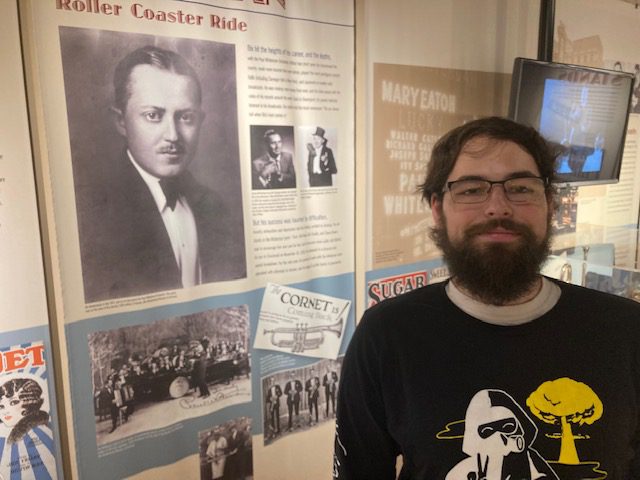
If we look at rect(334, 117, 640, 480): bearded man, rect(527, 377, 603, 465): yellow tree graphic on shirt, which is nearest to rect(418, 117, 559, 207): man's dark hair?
rect(334, 117, 640, 480): bearded man

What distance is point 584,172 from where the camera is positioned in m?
2.81

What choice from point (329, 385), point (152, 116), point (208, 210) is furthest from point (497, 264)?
point (329, 385)

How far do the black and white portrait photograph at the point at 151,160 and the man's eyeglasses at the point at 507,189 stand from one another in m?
A: 0.95

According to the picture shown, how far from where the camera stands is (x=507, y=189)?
1.16 meters

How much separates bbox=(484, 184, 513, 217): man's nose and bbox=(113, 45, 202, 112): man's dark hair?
1089 mm

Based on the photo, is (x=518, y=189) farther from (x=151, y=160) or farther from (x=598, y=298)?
(x=151, y=160)

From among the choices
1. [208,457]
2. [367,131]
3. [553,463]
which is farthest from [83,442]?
[367,131]

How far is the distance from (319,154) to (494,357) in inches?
47.9

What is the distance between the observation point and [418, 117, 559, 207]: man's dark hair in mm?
1215

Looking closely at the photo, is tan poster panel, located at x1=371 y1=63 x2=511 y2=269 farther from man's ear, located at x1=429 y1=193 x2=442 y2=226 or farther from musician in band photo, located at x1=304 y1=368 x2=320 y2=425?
man's ear, located at x1=429 y1=193 x2=442 y2=226

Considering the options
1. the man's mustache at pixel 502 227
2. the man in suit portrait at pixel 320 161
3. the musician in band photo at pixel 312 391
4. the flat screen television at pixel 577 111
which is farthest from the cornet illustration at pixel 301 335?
the flat screen television at pixel 577 111

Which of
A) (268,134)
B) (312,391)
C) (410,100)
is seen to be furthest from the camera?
(410,100)

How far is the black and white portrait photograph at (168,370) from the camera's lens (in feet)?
5.55

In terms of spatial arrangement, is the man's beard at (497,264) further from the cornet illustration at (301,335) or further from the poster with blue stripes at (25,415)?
the poster with blue stripes at (25,415)
